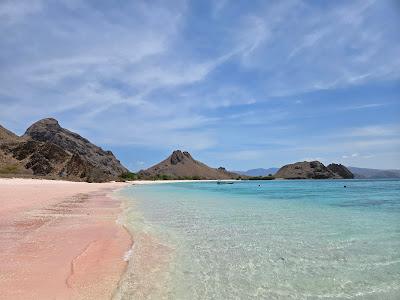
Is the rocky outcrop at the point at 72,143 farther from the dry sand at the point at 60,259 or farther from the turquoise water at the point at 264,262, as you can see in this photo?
the turquoise water at the point at 264,262

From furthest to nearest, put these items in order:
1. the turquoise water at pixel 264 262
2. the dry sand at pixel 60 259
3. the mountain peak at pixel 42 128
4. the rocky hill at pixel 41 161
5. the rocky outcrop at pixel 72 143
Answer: the rocky outcrop at pixel 72 143 < the mountain peak at pixel 42 128 < the rocky hill at pixel 41 161 < the turquoise water at pixel 264 262 < the dry sand at pixel 60 259

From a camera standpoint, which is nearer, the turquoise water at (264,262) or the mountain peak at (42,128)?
the turquoise water at (264,262)

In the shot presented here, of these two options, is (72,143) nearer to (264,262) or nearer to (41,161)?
(41,161)

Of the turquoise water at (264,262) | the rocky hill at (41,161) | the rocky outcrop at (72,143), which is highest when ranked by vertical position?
the rocky outcrop at (72,143)

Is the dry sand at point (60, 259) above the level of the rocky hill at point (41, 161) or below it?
below

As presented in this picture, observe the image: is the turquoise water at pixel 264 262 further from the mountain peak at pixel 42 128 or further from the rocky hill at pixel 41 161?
the mountain peak at pixel 42 128

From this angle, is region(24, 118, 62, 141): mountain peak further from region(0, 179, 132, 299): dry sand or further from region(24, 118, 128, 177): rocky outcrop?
region(0, 179, 132, 299): dry sand

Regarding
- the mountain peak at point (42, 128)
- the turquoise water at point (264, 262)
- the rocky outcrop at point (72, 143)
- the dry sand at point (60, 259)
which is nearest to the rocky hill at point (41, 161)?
the rocky outcrop at point (72, 143)

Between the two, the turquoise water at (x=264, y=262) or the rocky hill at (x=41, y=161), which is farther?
the rocky hill at (x=41, y=161)

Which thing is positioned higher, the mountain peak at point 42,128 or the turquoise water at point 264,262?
A: the mountain peak at point 42,128

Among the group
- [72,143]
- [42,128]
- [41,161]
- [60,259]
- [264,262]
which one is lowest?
[264,262]

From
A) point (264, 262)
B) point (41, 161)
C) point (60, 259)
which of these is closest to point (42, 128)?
point (41, 161)

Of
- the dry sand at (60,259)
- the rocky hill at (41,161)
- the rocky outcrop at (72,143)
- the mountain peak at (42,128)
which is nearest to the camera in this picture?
the dry sand at (60,259)

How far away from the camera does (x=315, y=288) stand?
6645 millimetres
